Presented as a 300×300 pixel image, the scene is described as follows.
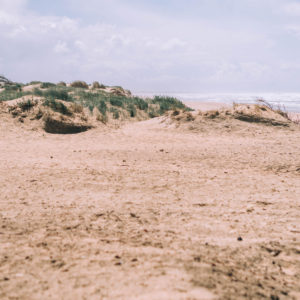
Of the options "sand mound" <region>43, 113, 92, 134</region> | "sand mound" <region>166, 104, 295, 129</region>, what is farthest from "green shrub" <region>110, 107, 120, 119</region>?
"sand mound" <region>166, 104, 295, 129</region>

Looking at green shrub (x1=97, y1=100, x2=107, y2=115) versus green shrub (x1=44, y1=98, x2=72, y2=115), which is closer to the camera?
green shrub (x1=44, y1=98, x2=72, y2=115)

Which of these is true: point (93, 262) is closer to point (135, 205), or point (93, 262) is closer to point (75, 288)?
point (75, 288)

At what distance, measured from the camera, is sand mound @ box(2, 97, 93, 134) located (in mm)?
11406

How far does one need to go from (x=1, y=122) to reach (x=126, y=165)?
687cm

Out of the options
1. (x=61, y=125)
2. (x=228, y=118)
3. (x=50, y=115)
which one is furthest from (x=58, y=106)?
(x=228, y=118)

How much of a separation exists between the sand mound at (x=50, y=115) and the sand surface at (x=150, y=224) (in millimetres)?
3657

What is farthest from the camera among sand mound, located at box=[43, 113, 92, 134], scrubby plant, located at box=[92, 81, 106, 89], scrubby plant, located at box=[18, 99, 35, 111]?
scrubby plant, located at box=[92, 81, 106, 89]

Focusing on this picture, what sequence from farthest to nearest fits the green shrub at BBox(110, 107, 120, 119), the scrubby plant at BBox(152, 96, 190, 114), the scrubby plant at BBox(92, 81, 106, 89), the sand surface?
the scrubby plant at BBox(92, 81, 106, 89) → the scrubby plant at BBox(152, 96, 190, 114) → the green shrub at BBox(110, 107, 120, 119) → the sand surface

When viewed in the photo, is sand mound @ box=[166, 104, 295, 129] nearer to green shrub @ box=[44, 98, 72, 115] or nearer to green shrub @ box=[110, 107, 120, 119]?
green shrub @ box=[110, 107, 120, 119]

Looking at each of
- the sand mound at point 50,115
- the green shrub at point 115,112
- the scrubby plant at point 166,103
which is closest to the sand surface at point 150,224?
the sand mound at point 50,115

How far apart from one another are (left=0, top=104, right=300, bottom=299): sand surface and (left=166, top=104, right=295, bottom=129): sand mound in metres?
3.72

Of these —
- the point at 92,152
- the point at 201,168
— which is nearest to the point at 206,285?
the point at 201,168

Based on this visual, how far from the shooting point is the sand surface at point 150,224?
7.44 ft

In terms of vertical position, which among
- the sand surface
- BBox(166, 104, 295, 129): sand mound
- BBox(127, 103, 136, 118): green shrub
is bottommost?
the sand surface
